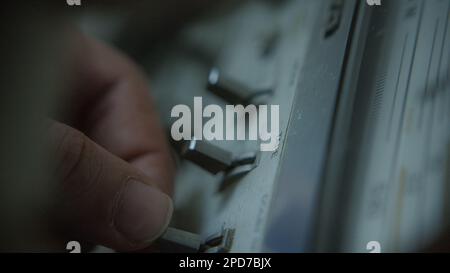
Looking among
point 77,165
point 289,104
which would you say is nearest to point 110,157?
point 77,165

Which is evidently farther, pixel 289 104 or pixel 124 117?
pixel 124 117

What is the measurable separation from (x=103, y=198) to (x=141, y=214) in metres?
0.05

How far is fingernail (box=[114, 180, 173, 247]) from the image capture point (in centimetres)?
77

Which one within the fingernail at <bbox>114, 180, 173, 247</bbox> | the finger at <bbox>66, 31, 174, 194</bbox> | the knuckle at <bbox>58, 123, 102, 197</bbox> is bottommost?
the fingernail at <bbox>114, 180, 173, 247</bbox>

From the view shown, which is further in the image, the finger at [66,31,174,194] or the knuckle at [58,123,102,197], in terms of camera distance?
the finger at [66,31,174,194]

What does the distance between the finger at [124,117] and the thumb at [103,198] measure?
5 centimetres

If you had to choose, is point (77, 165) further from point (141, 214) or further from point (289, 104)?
point (289, 104)

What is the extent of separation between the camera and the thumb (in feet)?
2.44

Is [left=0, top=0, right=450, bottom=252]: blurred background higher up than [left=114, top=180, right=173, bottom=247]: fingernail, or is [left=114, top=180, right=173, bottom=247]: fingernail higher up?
[left=0, top=0, right=450, bottom=252]: blurred background

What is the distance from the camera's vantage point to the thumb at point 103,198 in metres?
0.74

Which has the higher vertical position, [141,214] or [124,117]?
[124,117]

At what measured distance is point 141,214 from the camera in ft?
2.54

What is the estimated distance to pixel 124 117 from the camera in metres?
0.91
